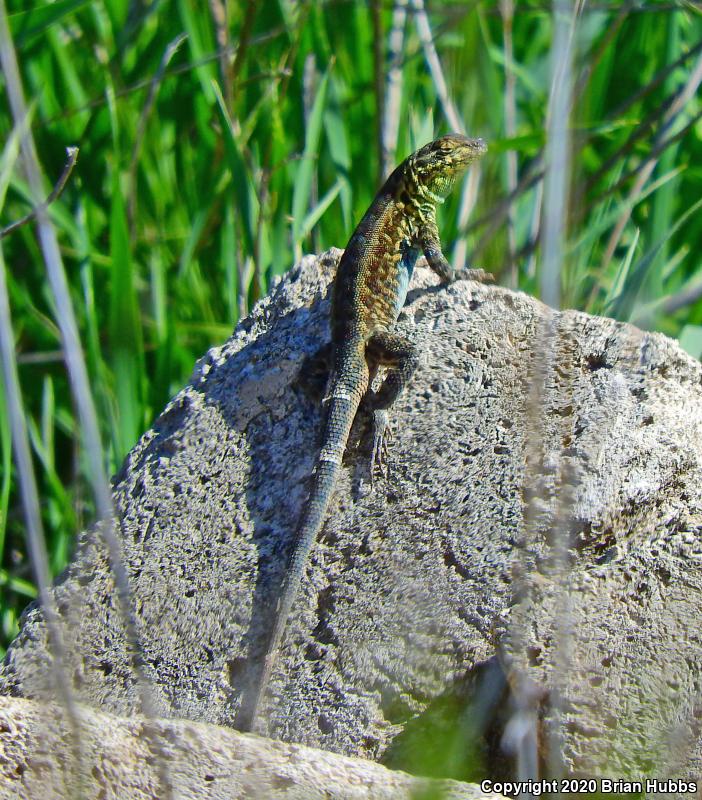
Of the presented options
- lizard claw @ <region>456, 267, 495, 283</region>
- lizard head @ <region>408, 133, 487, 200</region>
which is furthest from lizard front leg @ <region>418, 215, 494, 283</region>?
lizard head @ <region>408, 133, 487, 200</region>

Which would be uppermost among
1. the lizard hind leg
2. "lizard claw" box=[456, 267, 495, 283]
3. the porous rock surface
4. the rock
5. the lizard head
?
the lizard head

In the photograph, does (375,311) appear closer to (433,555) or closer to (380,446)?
(380,446)

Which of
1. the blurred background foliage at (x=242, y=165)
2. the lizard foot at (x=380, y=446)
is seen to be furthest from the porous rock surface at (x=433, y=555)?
the blurred background foliage at (x=242, y=165)

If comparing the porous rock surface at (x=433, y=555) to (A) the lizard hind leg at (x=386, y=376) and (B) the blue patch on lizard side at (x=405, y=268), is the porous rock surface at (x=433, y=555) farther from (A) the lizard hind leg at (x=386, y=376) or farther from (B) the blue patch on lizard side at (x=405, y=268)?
(B) the blue patch on lizard side at (x=405, y=268)

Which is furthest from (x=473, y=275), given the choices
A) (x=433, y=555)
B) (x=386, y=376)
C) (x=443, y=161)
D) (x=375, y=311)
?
(x=433, y=555)

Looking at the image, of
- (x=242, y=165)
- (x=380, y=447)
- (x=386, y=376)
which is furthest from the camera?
(x=242, y=165)

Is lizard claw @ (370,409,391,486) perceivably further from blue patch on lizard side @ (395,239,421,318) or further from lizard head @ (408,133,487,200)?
lizard head @ (408,133,487,200)
